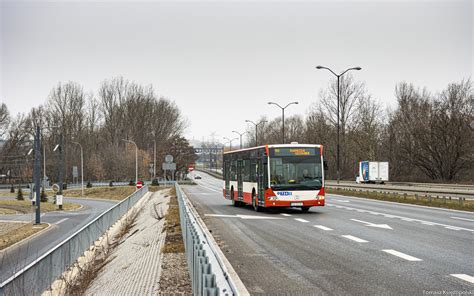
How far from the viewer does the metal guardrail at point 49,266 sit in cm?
921

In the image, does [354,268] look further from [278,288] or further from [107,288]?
[107,288]

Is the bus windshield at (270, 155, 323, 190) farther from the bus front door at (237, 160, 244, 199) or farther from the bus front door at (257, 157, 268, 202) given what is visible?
the bus front door at (237, 160, 244, 199)

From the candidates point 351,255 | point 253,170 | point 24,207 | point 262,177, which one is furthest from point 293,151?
point 24,207

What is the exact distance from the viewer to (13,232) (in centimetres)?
3681

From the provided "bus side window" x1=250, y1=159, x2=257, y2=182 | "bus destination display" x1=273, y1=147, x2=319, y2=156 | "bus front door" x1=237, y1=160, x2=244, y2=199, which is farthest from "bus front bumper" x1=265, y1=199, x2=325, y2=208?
"bus front door" x1=237, y1=160, x2=244, y2=199

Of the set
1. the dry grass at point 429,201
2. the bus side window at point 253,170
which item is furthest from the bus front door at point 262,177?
the dry grass at point 429,201

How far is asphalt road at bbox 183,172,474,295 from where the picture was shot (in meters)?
8.52

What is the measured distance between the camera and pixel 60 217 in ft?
165

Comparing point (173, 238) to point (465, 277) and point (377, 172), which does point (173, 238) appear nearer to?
point (465, 277)

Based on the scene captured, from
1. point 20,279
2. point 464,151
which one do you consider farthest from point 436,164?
point 20,279

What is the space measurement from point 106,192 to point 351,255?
2904 inches

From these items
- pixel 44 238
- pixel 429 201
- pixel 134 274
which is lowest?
pixel 44 238

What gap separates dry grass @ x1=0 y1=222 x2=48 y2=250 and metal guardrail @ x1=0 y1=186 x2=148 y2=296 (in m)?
13.2

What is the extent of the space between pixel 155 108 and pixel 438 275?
88.7m
